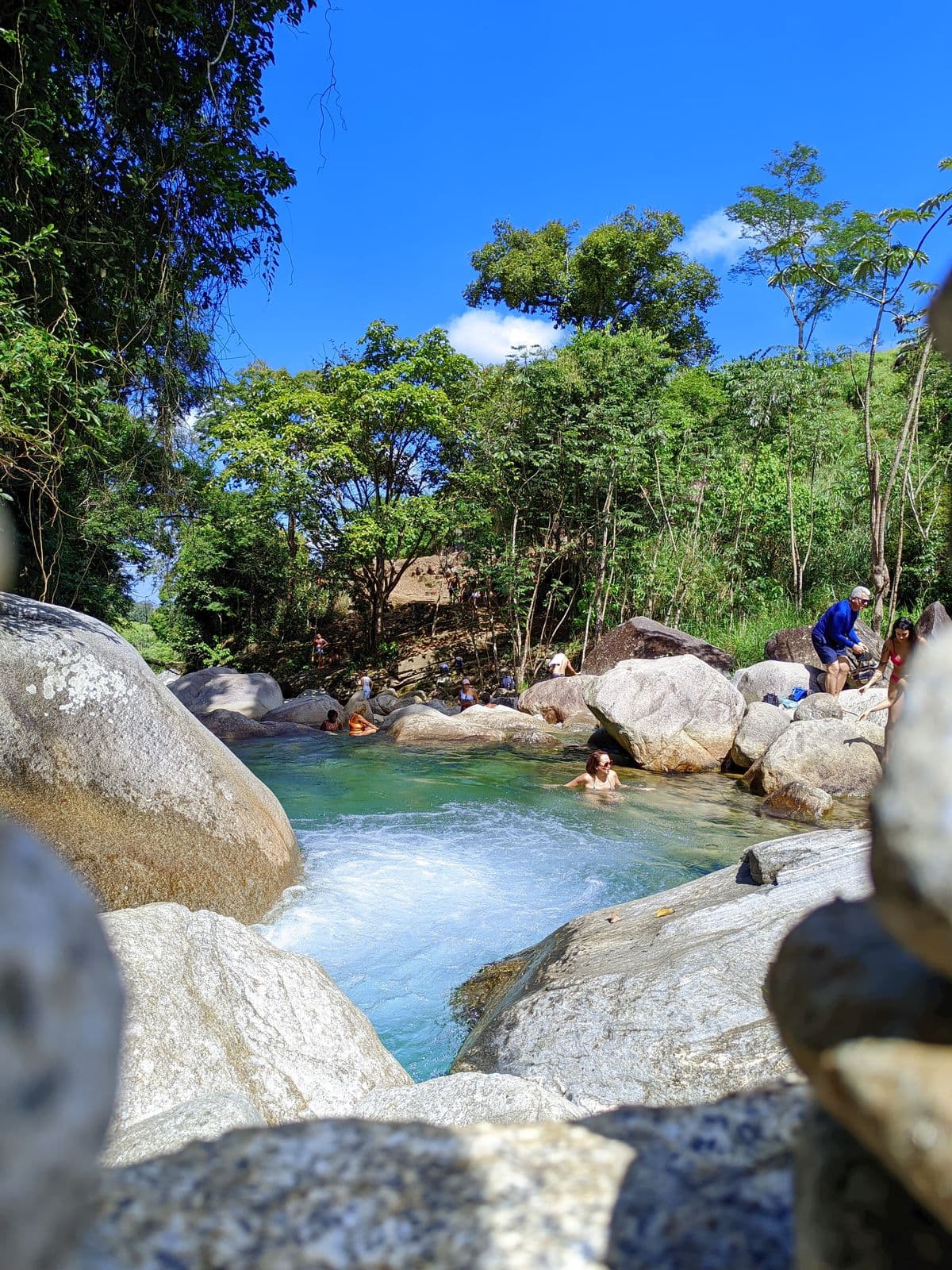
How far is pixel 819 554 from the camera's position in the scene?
66.5ft

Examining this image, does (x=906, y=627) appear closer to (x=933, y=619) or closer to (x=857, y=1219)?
(x=933, y=619)

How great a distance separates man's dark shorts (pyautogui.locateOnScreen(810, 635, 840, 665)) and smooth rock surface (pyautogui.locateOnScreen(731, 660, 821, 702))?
3.04ft

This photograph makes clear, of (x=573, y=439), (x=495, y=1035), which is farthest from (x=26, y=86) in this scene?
(x=573, y=439)

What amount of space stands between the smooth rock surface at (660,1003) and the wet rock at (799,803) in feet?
15.2

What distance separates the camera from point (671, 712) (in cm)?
1282

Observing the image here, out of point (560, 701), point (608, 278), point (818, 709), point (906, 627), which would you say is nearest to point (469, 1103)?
point (906, 627)

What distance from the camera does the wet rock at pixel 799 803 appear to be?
31.3ft

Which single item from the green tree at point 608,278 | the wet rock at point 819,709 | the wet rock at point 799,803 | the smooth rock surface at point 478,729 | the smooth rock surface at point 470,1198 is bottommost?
the wet rock at point 799,803

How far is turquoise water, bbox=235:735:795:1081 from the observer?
584cm

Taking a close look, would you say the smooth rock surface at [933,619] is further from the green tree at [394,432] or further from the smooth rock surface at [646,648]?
the green tree at [394,432]

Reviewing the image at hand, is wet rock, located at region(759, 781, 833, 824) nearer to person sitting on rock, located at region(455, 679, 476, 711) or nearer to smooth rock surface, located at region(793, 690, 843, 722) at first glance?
smooth rock surface, located at region(793, 690, 843, 722)

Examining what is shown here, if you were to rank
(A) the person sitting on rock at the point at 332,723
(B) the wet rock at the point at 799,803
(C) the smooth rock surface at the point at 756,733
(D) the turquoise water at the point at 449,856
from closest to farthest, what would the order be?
(D) the turquoise water at the point at 449,856
(B) the wet rock at the point at 799,803
(C) the smooth rock surface at the point at 756,733
(A) the person sitting on rock at the point at 332,723

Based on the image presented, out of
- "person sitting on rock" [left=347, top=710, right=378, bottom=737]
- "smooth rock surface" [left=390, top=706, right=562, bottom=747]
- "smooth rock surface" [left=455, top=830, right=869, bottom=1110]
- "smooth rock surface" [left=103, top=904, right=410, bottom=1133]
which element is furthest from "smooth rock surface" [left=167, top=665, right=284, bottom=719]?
"smooth rock surface" [left=103, top=904, right=410, bottom=1133]

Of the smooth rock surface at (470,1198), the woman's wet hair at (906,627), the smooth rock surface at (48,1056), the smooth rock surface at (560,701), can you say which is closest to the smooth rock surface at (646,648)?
the smooth rock surface at (560,701)
